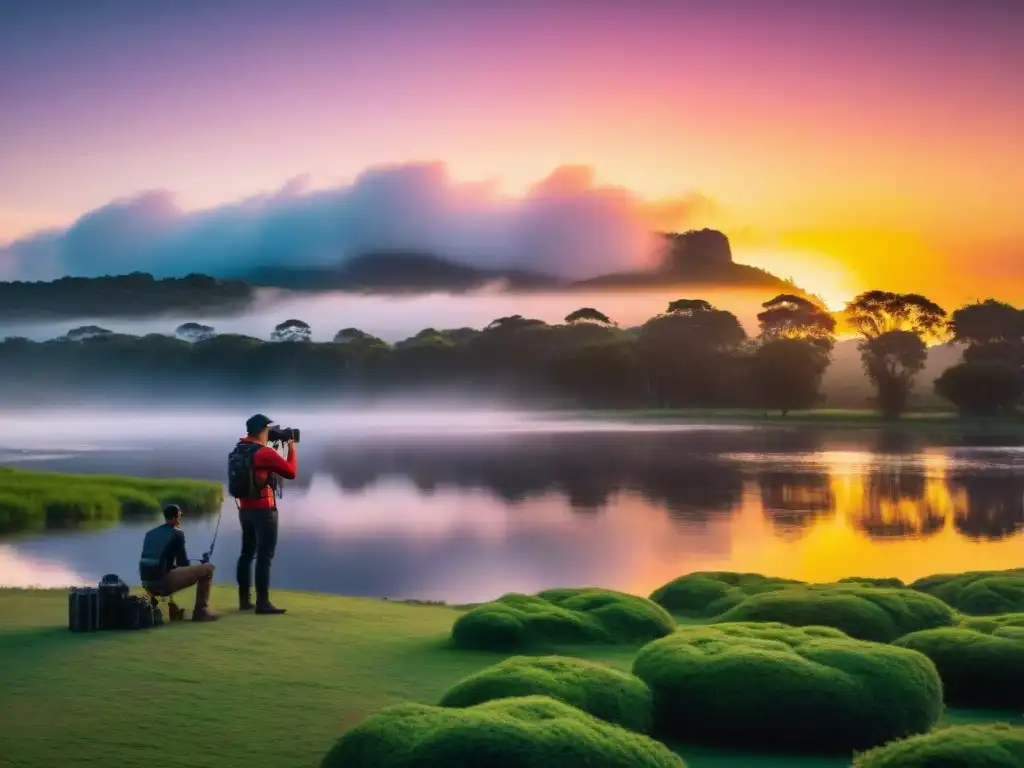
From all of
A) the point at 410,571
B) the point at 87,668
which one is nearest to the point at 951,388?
the point at 410,571

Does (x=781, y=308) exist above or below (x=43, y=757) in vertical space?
above

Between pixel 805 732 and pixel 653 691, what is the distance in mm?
1383

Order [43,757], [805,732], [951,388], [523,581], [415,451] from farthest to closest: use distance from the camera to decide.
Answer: [415,451] → [951,388] → [523,581] → [805,732] → [43,757]

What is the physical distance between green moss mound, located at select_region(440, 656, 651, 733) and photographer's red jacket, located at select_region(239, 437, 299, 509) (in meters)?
6.20

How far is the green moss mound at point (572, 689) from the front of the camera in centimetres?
1095

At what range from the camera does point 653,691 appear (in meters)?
11.7

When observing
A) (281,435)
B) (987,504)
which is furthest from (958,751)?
(987,504)

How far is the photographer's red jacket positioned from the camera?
16828 mm

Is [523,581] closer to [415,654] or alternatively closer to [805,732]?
[415,654]

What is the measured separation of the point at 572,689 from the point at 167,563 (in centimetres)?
706

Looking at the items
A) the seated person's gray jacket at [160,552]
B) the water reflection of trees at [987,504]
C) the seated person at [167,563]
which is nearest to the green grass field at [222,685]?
the seated person at [167,563]

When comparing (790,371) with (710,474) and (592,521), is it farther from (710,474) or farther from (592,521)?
(592,521)

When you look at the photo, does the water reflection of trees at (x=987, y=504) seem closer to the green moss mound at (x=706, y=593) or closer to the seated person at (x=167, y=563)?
the green moss mound at (x=706, y=593)

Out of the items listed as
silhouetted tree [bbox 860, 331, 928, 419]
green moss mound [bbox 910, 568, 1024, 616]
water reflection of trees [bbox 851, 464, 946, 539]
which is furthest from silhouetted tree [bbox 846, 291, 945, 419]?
green moss mound [bbox 910, 568, 1024, 616]
